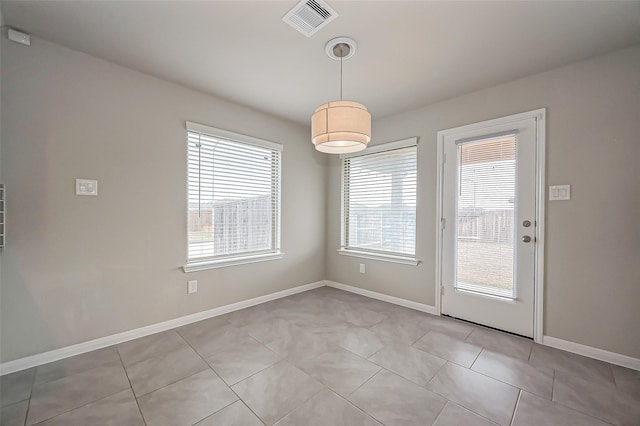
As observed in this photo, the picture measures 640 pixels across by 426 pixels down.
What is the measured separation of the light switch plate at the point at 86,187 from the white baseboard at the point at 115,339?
50.3 inches

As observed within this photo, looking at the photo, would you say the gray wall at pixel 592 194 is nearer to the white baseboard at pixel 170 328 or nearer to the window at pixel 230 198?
the white baseboard at pixel 170 328

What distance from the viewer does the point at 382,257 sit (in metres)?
3.74

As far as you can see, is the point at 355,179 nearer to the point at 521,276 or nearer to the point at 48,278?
the point at 521,276

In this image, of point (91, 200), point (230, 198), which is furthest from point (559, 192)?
point (91, 200)

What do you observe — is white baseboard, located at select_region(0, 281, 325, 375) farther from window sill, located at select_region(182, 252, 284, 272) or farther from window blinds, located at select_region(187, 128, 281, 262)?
window blinds, located at select_region(187, 128, 281, 262)

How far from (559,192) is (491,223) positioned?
0.61 m

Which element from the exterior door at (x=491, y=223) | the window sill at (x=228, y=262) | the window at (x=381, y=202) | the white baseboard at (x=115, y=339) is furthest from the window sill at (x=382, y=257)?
the white baseboard at (x=115, y=339)

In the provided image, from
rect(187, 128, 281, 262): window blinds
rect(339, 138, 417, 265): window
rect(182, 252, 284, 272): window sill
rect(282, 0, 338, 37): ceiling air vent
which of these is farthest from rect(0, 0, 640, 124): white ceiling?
rect(182, 252, 284, 272): window sill

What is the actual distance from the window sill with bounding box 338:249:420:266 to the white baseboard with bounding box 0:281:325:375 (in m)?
1.31

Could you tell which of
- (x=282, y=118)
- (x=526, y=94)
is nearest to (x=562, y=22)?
(x=526, y=94)

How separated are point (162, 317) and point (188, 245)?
29.7 inches

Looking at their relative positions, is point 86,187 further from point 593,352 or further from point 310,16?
point 593,352

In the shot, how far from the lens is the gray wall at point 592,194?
2156mm

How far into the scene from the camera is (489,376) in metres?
2.01
